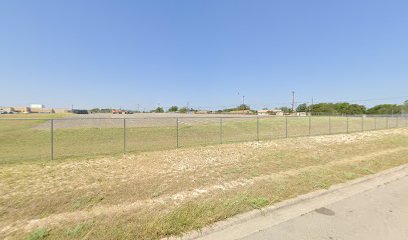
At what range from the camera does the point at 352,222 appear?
12.8ft

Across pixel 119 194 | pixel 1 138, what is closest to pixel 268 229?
pixel 119 194

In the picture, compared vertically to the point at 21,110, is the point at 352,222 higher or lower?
lower

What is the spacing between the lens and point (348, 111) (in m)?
107

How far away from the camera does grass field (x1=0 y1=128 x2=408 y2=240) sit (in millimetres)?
3680

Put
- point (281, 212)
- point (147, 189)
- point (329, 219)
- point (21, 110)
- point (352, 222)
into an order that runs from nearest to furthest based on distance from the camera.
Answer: point (352, 222)
point (329, 219)
point (281, 212)
point (147, 189)
point (21, 110)

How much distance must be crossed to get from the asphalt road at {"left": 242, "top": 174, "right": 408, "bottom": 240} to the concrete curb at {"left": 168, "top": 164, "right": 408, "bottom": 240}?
142mm

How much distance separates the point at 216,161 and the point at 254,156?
192 cm

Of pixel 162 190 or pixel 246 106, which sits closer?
pixel 162 190

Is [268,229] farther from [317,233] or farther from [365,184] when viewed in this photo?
[365,184]

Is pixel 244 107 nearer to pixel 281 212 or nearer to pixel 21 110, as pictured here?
pixel 281 212

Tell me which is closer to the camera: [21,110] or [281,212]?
[281,212]

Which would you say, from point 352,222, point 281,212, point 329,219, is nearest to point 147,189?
point 281,212

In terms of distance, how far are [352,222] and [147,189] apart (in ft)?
13.7

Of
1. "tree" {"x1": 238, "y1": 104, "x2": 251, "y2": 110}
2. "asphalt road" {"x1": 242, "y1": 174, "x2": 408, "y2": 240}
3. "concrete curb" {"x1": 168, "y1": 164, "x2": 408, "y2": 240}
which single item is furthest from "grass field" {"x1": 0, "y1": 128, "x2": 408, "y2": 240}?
"tree" {"x1": 238, "y1": 104, "x2": 251, "y2": 110}
